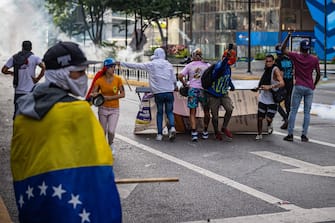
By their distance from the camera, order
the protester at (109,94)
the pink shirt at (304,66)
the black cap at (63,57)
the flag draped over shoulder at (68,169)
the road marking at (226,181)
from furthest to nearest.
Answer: the pink shirt at (304,66) < the protester at (109,94) < the road marking at (226,181) < the black cap at (63,57) < the flag draped over shoulder at (68,169)

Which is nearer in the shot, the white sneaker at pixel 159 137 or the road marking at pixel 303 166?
the road marking at pixel 303 166

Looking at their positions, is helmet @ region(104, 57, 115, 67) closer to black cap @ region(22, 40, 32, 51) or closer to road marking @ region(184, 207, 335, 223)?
black cap @ region(22, 40, 32, 51)

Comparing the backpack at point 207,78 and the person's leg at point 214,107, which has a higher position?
the backpack at point 207,78

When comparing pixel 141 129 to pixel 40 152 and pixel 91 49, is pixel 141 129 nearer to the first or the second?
pixel 40 152

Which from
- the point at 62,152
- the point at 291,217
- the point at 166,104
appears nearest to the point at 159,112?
the point at 166,104

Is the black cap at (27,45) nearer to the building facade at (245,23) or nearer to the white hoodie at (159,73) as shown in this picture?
the white hoodie at (159,73)

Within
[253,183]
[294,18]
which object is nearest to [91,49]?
[294,18]

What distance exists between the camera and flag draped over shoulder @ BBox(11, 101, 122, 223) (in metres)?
3.47

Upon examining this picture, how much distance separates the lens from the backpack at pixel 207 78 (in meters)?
12.3

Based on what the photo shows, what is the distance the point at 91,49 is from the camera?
57.7 m

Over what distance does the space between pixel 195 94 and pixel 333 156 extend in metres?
2.84

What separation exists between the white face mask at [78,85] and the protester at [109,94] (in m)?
6.74

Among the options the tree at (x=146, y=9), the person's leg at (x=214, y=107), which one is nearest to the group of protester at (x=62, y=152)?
the person's leg at (x=214, y=107)

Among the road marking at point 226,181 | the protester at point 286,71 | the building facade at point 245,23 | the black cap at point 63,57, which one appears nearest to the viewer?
the black cap at point 63,57
